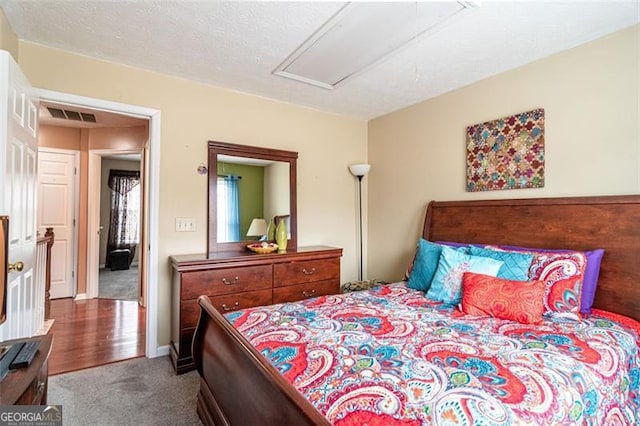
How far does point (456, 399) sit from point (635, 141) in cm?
209

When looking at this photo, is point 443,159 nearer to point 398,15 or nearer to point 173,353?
point 398,15

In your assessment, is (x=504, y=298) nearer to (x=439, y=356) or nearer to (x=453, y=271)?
(x=453, y=271)

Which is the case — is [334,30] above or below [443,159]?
above

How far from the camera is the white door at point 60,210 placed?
439 centimetres

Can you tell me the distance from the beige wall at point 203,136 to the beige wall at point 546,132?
1.62 ft

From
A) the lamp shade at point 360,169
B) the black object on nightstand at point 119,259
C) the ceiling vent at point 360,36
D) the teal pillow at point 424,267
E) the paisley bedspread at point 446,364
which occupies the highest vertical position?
the ceiling vent at point 360,36

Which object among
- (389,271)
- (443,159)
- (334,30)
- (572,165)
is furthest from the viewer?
(389,271)

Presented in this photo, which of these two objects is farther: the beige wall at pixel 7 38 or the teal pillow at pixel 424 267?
the teal pillow at pixel 424 267

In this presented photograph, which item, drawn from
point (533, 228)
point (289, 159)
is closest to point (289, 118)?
point (289, 159)

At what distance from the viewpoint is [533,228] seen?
236 cm

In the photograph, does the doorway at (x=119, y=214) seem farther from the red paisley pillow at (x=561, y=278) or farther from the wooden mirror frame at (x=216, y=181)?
the red paisley pillow at (x=561, y=278)

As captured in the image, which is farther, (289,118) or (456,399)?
(289,118)

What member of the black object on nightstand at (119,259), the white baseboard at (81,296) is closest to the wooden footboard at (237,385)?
the white baseboard at (81,296)

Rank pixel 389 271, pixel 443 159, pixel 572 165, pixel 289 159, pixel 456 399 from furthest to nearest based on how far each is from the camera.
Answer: pixel 389 271 < pixel 289 159 < pixel 443 159 < pixel 572 165 < pixel 456 399
